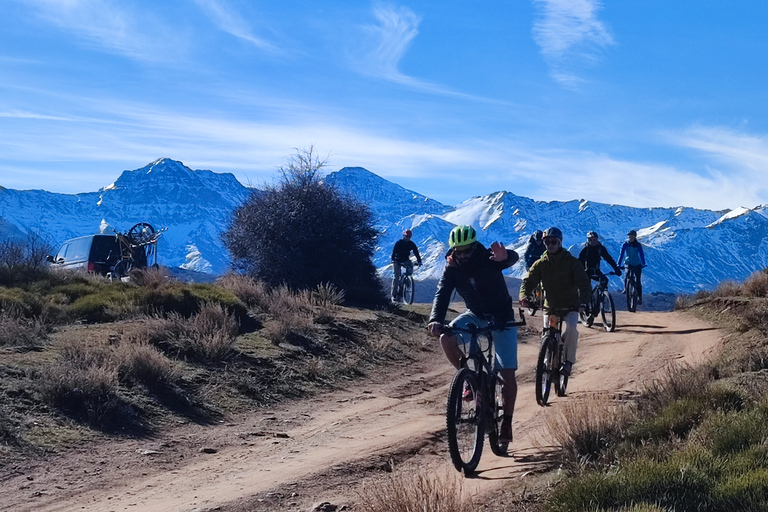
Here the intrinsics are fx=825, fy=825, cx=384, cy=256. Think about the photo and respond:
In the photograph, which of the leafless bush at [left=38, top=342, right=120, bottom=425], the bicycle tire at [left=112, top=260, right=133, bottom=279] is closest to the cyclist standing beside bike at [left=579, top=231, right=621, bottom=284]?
the leafless bush at [left=38, top=342, right=120, bottom=425]

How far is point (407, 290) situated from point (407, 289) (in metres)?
0.03

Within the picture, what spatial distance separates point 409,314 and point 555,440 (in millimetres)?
12142

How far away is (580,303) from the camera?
31.8ft

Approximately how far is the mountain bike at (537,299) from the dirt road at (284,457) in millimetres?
1139

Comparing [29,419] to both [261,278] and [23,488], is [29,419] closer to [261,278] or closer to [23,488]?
[23,488]

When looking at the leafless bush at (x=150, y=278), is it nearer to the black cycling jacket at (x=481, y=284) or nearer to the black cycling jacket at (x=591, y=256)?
the black cycling jacket at (x=591, y=256)

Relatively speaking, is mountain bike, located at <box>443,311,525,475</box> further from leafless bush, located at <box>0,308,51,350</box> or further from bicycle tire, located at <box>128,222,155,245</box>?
bicycle tire, located at <box>128,222,155,245</box>

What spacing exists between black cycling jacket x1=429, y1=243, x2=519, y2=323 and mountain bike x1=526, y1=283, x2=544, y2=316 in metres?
2.37

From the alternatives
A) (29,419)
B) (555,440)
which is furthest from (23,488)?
(555,440)

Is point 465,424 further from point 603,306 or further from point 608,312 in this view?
point 603,306

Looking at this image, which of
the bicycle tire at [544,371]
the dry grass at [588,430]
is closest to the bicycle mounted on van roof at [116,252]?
the bicycle tire at [544,371]

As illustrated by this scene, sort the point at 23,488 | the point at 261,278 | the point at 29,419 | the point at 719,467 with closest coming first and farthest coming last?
1. the point at 719,467
2. the point at 23,488
3. the point at 29,419
4. the point at 261,278

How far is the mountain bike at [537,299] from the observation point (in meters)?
9.72

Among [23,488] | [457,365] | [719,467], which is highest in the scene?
[457,365]
